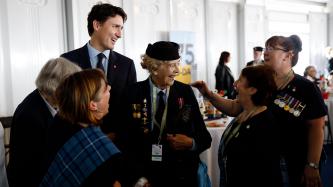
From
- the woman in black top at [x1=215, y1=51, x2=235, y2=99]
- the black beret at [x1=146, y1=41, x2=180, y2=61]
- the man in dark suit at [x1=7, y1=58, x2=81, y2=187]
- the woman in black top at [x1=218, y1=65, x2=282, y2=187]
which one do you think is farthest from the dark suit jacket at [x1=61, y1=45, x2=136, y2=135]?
the woman in black top at [x1=215, y1=51, x2=235, y2=99]

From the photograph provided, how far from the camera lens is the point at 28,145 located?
1487 millimetres

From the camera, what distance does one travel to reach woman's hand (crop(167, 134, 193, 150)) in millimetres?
1824

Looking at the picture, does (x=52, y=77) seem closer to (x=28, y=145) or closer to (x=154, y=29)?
(x=28, y=145)

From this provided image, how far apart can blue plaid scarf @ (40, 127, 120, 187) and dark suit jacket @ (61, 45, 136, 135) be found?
0.74 meters

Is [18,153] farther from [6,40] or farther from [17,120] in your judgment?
[6,40]

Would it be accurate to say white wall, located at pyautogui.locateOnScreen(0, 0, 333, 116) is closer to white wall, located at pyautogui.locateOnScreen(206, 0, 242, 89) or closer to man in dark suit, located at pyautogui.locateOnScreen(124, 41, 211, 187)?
white wall, located at pyautogui.locateOnScreen(206, 0, 242, 89)

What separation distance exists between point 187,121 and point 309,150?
675mm

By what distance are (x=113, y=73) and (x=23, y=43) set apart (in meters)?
2.97

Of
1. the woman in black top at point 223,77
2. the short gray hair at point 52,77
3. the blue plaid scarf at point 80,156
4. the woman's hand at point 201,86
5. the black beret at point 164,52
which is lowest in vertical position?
the woman in black top at point 223,77

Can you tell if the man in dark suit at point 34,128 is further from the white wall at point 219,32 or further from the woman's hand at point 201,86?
the white wall at point 219,32

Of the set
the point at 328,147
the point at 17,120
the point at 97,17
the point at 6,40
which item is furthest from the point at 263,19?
the point at 17,120

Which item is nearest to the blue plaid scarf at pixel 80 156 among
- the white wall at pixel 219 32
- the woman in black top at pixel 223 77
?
the woman in black top at pixel 223 77

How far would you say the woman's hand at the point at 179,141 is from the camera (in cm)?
182

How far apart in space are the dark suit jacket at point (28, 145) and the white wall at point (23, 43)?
3.27 meters
